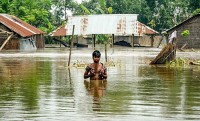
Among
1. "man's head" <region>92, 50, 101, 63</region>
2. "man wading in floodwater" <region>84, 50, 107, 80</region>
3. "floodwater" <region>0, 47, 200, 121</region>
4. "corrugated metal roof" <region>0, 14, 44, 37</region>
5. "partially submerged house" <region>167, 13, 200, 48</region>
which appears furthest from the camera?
"partially submerged house" <region>167, 13, 200, 48</region>

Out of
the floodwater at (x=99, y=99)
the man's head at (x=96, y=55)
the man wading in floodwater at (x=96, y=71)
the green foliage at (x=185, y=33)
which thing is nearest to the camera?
the floodwater at (x=99, y=99)

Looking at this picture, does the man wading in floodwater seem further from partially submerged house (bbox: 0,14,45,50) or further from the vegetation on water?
the vegetation on water

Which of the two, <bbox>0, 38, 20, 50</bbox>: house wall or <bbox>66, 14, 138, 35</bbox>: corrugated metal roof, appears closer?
<bbox>0, 38, 20, 50</bbox>: house wall

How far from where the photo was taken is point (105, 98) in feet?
35.6

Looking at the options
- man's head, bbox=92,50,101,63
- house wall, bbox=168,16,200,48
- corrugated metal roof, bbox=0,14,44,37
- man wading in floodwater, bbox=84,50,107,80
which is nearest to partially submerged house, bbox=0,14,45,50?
corrugated metal roof, bbox=0,14,44,37

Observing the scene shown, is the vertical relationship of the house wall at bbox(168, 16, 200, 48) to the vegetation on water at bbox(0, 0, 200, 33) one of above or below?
below

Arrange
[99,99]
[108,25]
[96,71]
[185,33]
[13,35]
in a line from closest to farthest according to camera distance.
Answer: [99,99]
[96,71]
[185,33]
[13,35]
[108,25]

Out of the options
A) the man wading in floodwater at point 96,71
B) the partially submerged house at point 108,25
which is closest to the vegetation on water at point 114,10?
the partially submerged house at point 108,25

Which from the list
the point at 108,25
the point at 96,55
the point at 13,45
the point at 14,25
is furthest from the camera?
the point at 108,25

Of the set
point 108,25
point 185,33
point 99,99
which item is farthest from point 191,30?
point 99,99

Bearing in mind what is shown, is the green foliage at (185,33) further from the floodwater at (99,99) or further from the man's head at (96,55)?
the man's head at (96,55)

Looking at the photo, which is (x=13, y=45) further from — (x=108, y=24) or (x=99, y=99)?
(x=99, y=99)

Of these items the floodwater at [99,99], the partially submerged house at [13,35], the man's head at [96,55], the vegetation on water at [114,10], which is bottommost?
the floodwater at [99,99]

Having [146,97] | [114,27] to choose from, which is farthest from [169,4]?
[146,97]
